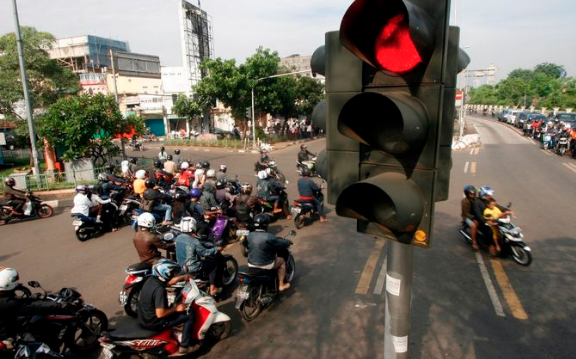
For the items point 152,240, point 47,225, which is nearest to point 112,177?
point 47,225

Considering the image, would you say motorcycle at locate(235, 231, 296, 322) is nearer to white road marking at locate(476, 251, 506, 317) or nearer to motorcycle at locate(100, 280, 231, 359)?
motorcycle at locate(100, 280, 231, 359)

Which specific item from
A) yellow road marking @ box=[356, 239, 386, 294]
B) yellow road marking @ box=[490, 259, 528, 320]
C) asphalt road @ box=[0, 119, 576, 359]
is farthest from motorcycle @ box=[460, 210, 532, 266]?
yellow road marking @ box=[356, 239, 386, 294]

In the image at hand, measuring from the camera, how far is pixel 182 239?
6.07 metres

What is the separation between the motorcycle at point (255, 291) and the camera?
5477mm

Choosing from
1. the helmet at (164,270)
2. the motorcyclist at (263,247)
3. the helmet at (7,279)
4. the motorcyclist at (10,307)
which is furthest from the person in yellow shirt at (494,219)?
the helmet at (7,279)

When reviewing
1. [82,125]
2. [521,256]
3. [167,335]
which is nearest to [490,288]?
[521,256]

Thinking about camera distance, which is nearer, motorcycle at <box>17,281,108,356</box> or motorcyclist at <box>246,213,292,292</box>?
motorcycle at <box>17,281,108,356</box>

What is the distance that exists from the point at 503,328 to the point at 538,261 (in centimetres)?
288

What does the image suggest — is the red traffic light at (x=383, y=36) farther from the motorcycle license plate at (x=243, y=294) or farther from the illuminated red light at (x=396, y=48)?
the motorcycle license plate at (x=243, y=294)

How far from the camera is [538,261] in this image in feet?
23.8

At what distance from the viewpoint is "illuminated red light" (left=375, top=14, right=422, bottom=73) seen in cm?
175

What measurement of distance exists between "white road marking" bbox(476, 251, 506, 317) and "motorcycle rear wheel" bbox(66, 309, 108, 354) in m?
5.68

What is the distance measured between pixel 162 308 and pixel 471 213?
21.7 feet

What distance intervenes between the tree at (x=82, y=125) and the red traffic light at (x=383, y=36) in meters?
15.2
